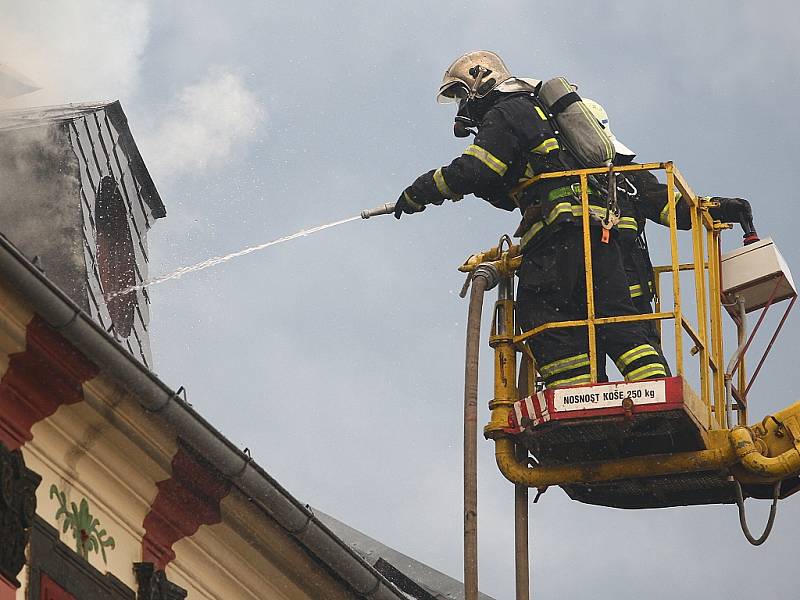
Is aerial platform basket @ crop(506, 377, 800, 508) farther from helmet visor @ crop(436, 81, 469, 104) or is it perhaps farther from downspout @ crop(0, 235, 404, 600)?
helmet visor @ crop(436, 81, 469, 104)

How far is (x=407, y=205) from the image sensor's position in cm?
1296

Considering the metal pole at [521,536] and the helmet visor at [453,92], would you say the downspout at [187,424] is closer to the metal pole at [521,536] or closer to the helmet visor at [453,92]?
the metal pole at [521,536]

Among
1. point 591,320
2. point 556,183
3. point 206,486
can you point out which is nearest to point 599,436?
point 591,320

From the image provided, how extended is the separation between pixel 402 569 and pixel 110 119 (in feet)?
13.4

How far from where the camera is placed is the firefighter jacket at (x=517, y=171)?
42.2 ft

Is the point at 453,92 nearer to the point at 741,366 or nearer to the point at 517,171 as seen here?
the point at 517,171

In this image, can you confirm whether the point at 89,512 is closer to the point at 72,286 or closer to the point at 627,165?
the point at 72,286

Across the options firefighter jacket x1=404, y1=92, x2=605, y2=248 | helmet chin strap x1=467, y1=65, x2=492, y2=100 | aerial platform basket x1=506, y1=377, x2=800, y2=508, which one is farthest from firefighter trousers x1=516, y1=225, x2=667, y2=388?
helmet chin strap x1=467, y1=65, x2=492, y2=100

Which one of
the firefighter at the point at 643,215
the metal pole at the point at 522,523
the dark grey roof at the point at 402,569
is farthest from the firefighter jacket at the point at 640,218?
the dark grey roof at the point at 402,569

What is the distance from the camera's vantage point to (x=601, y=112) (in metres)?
13.5

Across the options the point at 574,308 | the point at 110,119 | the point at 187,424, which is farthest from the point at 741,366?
the point at 187,424

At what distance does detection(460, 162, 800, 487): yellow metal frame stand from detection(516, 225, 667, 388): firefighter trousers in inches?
4.6

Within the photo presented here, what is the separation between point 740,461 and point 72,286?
4208 millimetres

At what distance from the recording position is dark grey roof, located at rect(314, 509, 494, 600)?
1437 centimetres
